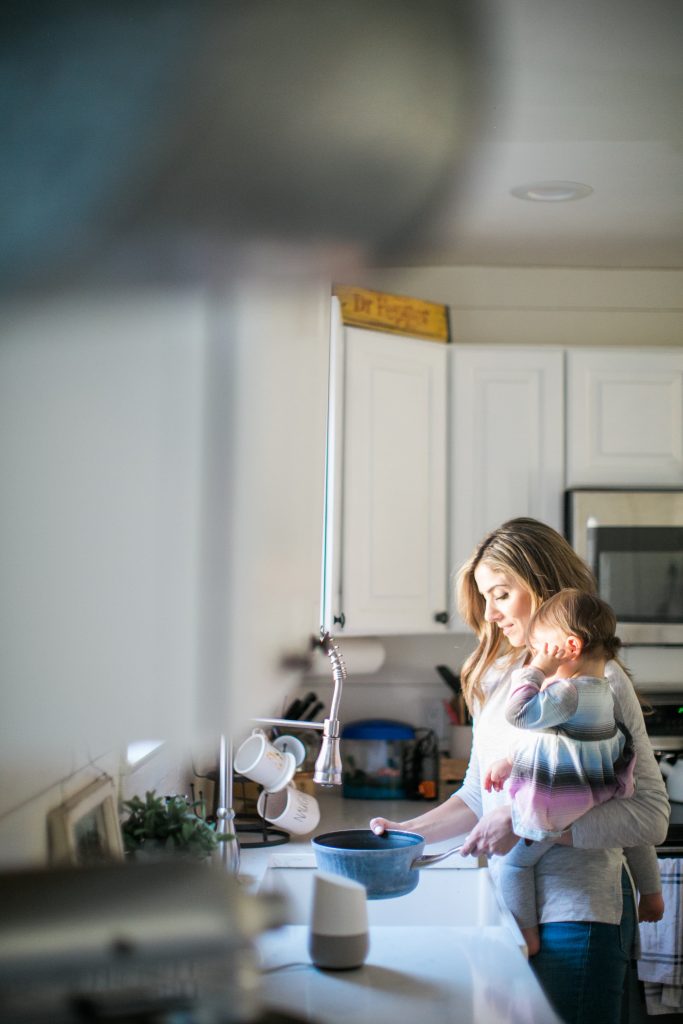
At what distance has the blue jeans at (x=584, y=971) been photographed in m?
1.77

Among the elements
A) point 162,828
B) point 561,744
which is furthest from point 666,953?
point 162,828

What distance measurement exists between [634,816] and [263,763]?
798 mm

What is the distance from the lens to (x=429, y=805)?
10.3ft

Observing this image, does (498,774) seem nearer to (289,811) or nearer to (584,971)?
(584,971)

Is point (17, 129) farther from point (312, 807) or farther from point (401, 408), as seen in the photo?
point (401, 408)

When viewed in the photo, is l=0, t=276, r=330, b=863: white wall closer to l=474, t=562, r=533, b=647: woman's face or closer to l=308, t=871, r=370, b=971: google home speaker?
l=308, t=871, r=370, b=971: google home speaker

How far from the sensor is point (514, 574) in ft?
6.80

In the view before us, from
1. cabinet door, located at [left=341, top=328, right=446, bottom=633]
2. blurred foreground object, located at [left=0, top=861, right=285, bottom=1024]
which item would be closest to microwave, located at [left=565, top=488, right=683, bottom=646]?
cabinet door, located at [left=341, top=328, right=446, bottom=633]

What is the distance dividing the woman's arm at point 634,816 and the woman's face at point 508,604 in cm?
29

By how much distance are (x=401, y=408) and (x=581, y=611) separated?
1.47 m

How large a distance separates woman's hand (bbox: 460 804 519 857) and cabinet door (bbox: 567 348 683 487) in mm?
1637

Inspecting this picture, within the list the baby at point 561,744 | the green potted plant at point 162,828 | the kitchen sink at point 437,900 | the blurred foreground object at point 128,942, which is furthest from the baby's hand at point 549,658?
the blurred foreground object at point 128,942

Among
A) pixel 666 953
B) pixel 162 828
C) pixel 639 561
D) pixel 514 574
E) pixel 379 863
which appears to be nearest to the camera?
pixel 162 828

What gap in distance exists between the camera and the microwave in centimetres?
314
